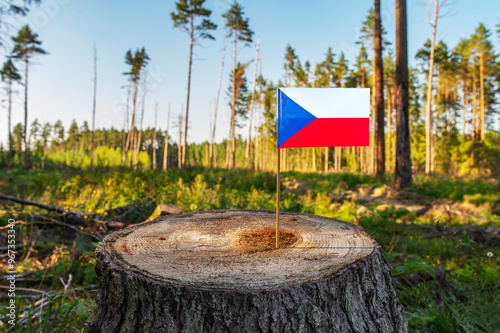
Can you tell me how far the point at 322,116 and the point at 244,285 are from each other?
1027 mm

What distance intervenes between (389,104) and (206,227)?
29.5 m

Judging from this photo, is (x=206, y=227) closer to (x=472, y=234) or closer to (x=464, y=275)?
(x=464, y=275)

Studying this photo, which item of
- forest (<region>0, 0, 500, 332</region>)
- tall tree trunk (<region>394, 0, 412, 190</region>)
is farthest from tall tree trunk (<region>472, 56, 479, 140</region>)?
tall tree trunk (<region>394, 0, 412, 190</region>)

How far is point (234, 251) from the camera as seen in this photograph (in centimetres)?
162

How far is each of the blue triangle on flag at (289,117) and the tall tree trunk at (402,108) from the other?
735 centimetres

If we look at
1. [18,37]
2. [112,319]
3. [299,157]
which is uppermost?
[18,37]

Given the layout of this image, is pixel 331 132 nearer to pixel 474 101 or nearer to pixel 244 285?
pixel 244 285

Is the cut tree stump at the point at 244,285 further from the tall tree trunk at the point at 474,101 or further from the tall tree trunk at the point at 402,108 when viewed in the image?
the tall tree trunk at the point at 474,101

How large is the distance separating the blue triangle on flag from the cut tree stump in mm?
682

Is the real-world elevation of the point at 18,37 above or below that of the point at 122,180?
above

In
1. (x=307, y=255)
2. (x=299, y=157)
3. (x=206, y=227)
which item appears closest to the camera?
(x=307, y=255)

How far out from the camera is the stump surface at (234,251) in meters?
1.28

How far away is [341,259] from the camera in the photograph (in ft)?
4.80

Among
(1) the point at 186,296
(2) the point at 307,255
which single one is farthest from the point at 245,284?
(2) the point at 307,255
